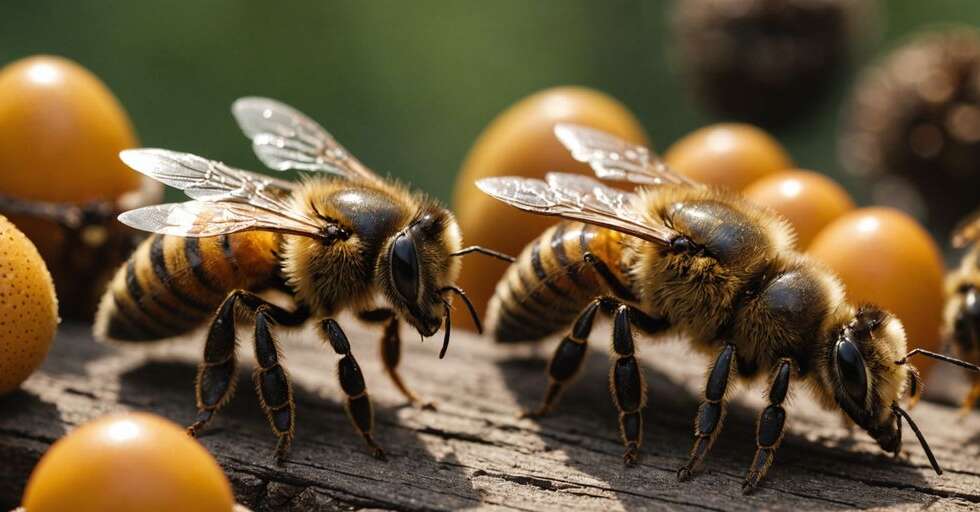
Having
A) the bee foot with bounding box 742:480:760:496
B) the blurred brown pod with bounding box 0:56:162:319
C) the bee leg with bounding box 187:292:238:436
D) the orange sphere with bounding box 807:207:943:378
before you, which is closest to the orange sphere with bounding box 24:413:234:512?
the bee leg with bounding box 187:292:238:436

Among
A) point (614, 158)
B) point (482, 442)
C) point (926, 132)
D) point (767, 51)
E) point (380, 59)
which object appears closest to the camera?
point (482, 442)

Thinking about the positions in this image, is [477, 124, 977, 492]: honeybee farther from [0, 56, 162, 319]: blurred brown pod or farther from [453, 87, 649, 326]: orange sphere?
[0, 56, 162, 319]: blurred brown pod

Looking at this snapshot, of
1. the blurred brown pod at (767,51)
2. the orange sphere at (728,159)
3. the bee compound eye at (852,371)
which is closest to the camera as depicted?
the bee compound eye at (852,371)

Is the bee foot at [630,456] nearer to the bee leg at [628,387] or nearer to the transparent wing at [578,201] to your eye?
the bee leg at [628,387]

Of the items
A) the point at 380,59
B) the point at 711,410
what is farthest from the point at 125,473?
A: the point at 380,59

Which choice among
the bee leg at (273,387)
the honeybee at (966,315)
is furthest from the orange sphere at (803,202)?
the bee leg at (273,387)

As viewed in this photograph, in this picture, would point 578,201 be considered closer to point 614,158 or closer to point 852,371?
point 614,158

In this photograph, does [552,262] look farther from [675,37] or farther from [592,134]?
[675,37]
